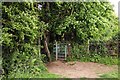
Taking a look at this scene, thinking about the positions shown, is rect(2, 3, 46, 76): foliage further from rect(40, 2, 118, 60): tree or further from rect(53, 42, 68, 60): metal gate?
rect(53, 42, 68, 60): metal gate

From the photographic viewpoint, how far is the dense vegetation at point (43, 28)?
6426 mm

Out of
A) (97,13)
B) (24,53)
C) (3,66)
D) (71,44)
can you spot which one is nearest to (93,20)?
(97,13)

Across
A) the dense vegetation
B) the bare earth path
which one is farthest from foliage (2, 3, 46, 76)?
the bare earth path

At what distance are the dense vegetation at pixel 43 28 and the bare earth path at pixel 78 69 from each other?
0.58 m

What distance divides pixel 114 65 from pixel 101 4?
2.56 meters

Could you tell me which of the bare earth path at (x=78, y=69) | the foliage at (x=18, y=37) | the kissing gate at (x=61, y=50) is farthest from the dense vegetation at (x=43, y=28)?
the bare earth path at (x=78, y=69)

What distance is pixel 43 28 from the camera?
27.1 ft

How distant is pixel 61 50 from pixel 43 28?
3608 mm

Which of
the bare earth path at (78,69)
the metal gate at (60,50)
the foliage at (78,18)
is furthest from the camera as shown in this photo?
the metal gate at (60,50)

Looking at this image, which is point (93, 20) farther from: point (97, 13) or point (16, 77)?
point (16, 77)

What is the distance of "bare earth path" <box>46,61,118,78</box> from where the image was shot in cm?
823

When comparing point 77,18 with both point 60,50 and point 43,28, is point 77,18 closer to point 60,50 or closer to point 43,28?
Result: point 43,28

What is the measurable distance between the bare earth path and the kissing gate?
3.27 feet

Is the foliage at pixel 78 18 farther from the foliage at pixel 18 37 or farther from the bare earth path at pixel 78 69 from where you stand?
the foliage at pixel 18 37
